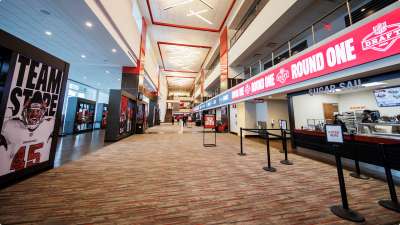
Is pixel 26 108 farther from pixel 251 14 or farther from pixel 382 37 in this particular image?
pixel 251 14

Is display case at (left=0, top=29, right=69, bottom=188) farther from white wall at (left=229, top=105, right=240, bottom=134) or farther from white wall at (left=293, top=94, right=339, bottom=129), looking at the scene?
white wall at (left=293, top=94, right=339, bottom=129)

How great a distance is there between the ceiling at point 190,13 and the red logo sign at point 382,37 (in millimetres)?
8667

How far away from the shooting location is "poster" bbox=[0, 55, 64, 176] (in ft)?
7.62

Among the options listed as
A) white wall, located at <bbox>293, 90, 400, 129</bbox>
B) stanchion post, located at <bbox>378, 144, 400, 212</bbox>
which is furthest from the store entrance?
stanchion post, located at <bbox>378, 144, 400, 212</bbox>

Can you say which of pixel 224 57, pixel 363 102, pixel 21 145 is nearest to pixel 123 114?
pixel 21 145

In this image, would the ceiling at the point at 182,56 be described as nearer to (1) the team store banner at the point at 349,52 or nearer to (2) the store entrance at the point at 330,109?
(2) the store entrance at the point at 330,109

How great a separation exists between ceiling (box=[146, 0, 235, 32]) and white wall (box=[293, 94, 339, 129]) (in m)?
7.64

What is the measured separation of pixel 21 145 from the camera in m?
2.48

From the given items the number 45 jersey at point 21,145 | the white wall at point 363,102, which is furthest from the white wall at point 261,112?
the number 45 jersey at point 21,145

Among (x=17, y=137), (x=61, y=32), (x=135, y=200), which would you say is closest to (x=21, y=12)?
(x=61, y=32)

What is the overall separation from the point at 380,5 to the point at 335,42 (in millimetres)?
3485

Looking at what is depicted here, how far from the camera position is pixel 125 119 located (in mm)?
7887

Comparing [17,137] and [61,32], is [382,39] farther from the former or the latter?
[61,32]

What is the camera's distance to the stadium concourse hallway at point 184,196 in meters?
1.63
